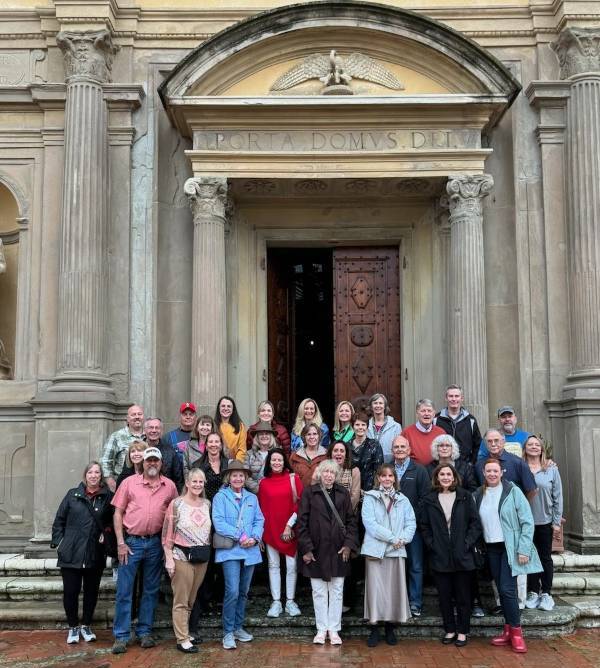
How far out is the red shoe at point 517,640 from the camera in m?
7.18

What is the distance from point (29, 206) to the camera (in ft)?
35.6

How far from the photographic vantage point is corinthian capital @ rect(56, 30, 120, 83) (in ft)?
34.4

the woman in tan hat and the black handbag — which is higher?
the woman in tan hat

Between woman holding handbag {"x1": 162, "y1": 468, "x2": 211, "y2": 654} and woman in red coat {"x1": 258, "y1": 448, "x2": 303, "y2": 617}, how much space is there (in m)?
0.73

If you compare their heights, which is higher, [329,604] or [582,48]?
[582,48]

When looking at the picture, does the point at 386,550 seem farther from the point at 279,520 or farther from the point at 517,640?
the point at 517,640

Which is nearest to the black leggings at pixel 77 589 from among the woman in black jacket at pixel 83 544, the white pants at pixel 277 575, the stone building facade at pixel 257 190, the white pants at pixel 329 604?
the woman in black jacket at pixel 83 544

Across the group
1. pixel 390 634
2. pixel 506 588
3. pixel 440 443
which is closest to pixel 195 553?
pixel 390 634

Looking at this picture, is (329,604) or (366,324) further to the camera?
(366,324)

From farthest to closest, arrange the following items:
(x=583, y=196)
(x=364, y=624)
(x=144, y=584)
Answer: (x=583, y=196), (x=364, y=624), (x=144, y=584)

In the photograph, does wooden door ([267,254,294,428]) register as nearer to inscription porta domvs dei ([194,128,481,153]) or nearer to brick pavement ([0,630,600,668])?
inscription porta domvs dei ([194,128,481,153])

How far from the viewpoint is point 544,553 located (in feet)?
26.3

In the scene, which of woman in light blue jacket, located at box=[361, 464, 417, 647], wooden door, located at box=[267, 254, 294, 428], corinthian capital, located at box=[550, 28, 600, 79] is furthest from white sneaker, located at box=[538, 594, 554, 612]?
corinthian capital, located at box=[550, 28, 600, 79]

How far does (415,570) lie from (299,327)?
6.87m
